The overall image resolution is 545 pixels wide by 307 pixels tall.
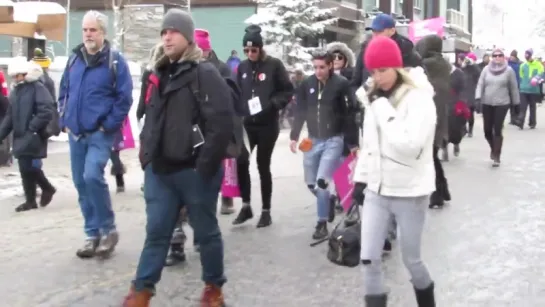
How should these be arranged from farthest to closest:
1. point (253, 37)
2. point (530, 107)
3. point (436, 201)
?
1. point (530, 107)
2. point (436, 201)
3. point (253, 37)

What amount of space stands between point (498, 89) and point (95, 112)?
28.1 ft

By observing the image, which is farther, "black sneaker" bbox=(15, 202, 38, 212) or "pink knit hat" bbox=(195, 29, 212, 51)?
"black sneaker" bbox=(15, 202, 38, 212)

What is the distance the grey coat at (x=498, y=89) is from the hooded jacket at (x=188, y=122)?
9.31 metres

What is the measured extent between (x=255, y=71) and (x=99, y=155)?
2224 mm

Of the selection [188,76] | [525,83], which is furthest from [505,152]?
[188,76]

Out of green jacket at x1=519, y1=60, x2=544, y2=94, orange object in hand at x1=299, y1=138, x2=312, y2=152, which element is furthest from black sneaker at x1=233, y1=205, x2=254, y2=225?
green jacket at x1=519, y1=60, x2=544, y2=94

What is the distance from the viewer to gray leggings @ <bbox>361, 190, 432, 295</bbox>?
214 inches

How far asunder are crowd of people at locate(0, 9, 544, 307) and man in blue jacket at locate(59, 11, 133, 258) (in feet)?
0.04

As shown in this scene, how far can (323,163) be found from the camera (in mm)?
8570

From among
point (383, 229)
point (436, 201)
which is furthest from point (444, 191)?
point (383, 229)

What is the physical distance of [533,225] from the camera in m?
9.41

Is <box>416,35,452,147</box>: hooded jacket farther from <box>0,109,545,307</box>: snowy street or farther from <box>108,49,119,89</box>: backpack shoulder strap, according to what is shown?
<box>108,49,119,89</box>: backpack shoulder strap

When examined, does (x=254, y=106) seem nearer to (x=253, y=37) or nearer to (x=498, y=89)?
(x=253, y=37)

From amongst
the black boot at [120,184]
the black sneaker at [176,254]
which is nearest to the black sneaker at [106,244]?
the black sneaker at [176,254]
